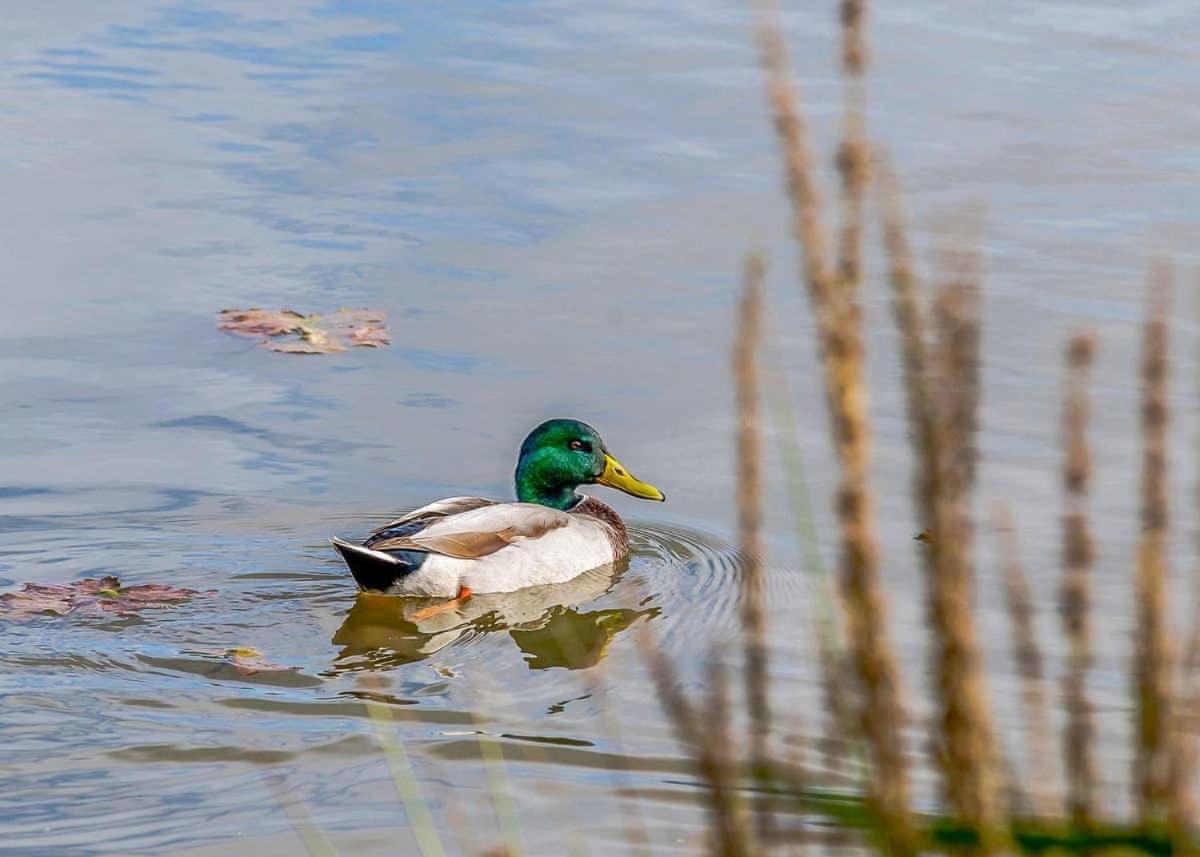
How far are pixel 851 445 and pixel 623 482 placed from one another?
24.2 ft

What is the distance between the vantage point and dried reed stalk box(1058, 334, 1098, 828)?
2002 millimetres

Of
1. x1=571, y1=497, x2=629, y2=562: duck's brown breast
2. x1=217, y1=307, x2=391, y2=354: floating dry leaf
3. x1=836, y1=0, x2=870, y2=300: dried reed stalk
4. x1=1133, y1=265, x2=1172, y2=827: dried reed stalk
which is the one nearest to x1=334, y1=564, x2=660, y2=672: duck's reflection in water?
x1=571, y1=497, x2=629, y2=562: duck's brown breast

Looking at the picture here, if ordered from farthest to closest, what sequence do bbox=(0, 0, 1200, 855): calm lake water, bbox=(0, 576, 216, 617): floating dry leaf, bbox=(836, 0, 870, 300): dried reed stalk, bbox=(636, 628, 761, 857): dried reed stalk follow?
1. bbox=(0, 576, 216, 617): floating dry leaf
2. bbox=(0, 0, 1200, 855): calm lake water
3. bbox=(636, 628, 761, 857): dried reed stalk
4. bbox=(836, 0, 870, 300): dried reed stalk

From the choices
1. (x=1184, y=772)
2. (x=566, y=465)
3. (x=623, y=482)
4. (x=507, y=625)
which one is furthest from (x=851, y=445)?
(x=566, y=465)

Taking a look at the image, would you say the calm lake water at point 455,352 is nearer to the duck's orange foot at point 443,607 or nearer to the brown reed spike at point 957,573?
the duck's orange foot at point 443,607

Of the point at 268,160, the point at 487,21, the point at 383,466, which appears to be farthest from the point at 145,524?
the point at 487,21

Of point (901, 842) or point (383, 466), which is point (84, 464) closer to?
point (383, 466)

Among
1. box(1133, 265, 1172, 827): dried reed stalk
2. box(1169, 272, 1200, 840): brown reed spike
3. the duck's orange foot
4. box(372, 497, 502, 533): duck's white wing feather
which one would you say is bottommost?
the duck's orange foot

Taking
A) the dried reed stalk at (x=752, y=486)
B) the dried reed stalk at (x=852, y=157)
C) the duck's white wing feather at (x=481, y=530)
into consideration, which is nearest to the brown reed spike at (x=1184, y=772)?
the dried reed stalk at (x=752, y=486)

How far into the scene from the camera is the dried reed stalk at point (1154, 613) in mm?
2023

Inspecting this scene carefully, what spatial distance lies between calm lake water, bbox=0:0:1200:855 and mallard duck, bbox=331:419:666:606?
179 mm

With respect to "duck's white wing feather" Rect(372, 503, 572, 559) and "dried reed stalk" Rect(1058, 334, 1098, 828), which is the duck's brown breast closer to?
"duck's white wing feather" Rect(372, 503, 572, 559)

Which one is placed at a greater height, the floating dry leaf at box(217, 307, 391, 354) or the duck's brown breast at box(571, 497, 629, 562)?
the floating dry leaf at box(217, 307, 391, 354)

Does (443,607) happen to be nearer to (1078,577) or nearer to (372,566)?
(372,566)
